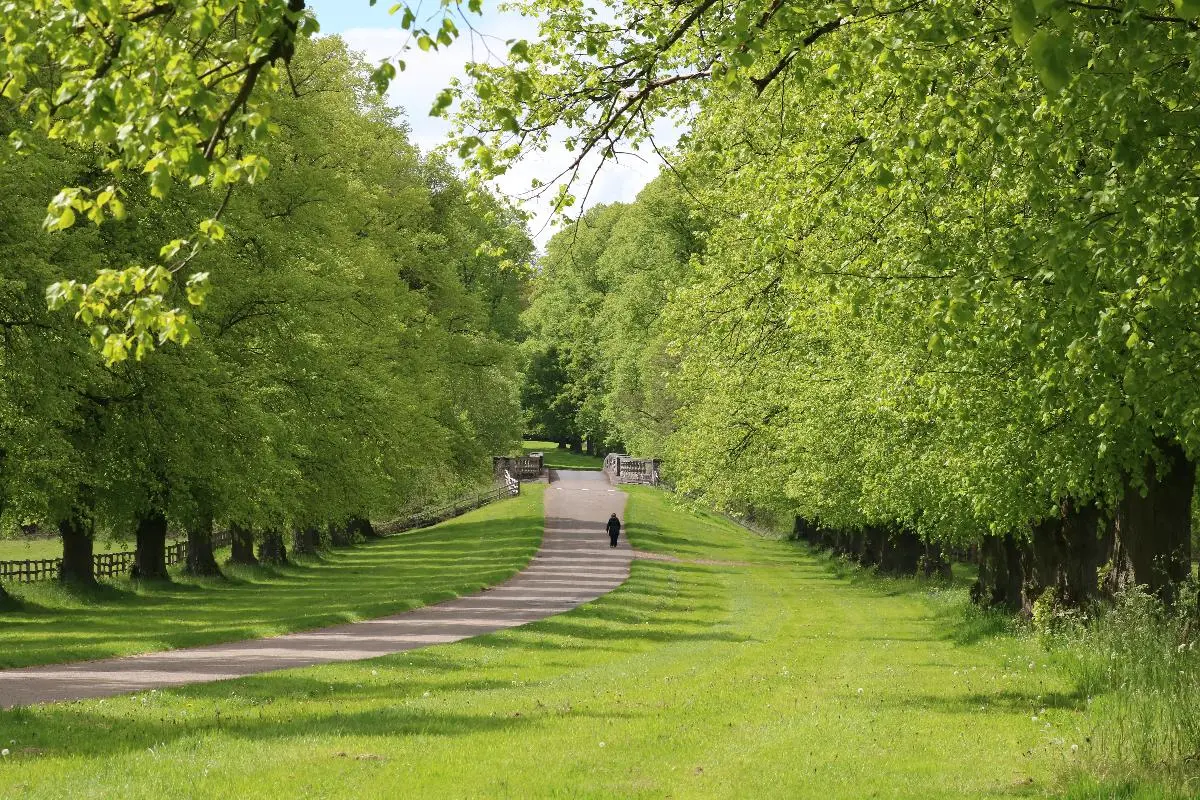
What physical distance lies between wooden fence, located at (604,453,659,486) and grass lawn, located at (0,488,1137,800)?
64045 millimetres

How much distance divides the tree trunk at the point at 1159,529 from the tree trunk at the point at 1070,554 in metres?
2.60

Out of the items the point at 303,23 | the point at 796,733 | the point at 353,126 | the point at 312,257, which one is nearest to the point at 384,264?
the point at 353,126

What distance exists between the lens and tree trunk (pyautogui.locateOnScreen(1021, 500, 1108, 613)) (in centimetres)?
2359

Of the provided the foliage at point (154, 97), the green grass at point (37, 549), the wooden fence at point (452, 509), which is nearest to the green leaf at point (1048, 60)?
the foliage at point (154, 97)

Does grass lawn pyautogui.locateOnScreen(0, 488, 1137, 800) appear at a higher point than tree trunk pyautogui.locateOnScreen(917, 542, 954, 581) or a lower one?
higher

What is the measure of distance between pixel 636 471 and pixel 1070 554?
2621 inches

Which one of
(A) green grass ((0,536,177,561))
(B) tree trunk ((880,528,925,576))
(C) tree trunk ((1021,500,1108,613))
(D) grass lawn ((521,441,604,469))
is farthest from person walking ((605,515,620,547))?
(D) grass lawn ((521,441,604,469))

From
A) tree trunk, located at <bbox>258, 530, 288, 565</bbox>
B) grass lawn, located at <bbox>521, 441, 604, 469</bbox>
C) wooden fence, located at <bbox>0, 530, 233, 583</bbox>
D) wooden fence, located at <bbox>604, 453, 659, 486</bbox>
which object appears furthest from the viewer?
grass lawn, located at <bbox>521, 441, 604, 469</bbox>

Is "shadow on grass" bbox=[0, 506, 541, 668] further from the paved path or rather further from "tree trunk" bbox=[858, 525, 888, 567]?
"tree trunk" bbox=[858, 525, 888, 567]

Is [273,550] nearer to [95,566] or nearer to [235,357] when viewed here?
[95,566]

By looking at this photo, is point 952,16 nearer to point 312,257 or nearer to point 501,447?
point 312,257

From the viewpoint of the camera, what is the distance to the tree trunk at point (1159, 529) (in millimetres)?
19500

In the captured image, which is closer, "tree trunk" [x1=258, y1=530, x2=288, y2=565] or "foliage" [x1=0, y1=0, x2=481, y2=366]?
"foliage" [x1=0, y1=0, x2=481, y2=366]

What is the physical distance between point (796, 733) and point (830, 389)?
49.5 ft
